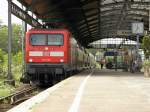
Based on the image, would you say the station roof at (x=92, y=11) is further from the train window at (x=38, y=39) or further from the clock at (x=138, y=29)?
the train window at (x=38, y=39)

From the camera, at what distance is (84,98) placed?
15.0 m

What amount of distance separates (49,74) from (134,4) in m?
22.3

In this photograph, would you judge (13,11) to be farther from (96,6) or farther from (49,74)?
(96,6)

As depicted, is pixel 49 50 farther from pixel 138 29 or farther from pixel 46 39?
pixel 138 29

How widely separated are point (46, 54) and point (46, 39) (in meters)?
0.96

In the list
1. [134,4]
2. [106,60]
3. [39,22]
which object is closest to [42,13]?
[39,22]

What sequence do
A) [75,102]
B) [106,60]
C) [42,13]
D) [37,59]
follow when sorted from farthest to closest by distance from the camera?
[106,60] < [42,13] < [37,59] < [75,102]

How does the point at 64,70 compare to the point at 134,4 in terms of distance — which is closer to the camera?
the point at 64,70

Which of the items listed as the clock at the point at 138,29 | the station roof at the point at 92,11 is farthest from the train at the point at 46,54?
the clock at the point at 138,29

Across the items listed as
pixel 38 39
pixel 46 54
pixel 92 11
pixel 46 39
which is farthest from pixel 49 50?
pixel 92 11

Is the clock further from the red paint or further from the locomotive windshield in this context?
the locomotive windshield

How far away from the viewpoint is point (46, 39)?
2916cm

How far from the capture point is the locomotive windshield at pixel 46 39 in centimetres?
2903

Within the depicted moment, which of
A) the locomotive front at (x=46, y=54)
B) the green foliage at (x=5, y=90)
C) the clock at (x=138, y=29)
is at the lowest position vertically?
the green foliage at (x=5, y=90)
